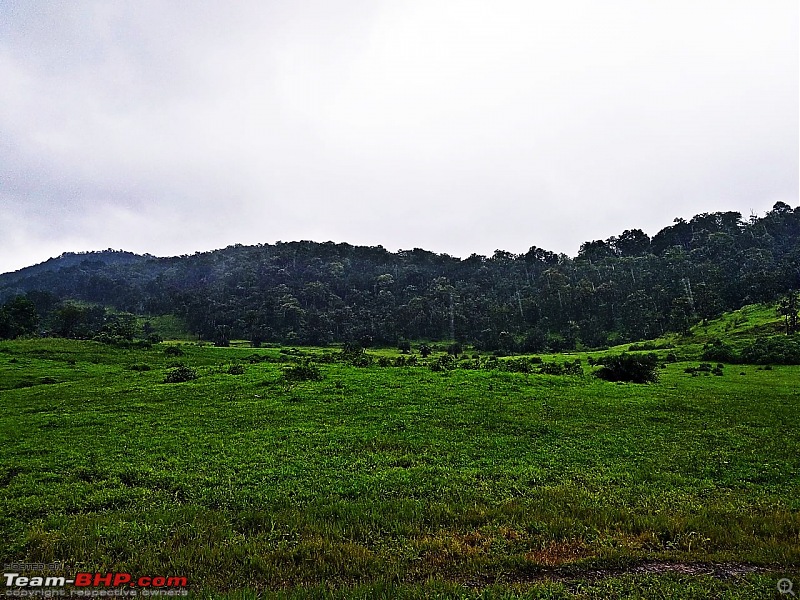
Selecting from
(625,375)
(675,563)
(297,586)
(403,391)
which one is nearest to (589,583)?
(675,563)

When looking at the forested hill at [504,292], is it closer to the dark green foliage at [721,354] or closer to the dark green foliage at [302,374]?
the dark green foliage at [721,354]

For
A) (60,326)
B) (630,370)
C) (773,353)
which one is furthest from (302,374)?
(60,326)

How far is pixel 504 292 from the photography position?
161m

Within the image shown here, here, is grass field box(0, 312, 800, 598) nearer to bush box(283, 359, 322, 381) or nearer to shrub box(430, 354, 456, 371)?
bush box(283, 359, 322, 381)

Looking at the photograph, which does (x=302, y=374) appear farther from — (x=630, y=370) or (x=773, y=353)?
(x=773, y=353)

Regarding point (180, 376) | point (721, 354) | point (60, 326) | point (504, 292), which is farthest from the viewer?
point (504, 292)

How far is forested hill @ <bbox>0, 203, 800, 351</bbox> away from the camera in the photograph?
120 meters

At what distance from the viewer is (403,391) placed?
28.1m

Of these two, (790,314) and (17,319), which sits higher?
(17,319)

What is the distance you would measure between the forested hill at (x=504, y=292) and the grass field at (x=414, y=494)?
3732 inches

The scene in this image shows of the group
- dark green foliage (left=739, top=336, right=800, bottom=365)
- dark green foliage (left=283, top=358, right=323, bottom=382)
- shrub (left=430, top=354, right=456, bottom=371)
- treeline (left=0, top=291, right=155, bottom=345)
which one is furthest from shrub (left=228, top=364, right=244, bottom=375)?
dark green foliage (left=739, top=336, right=800, bottom=365)

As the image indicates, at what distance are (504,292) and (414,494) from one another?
504 ft

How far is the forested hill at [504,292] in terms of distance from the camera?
12050cm

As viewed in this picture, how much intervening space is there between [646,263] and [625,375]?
444 feet
